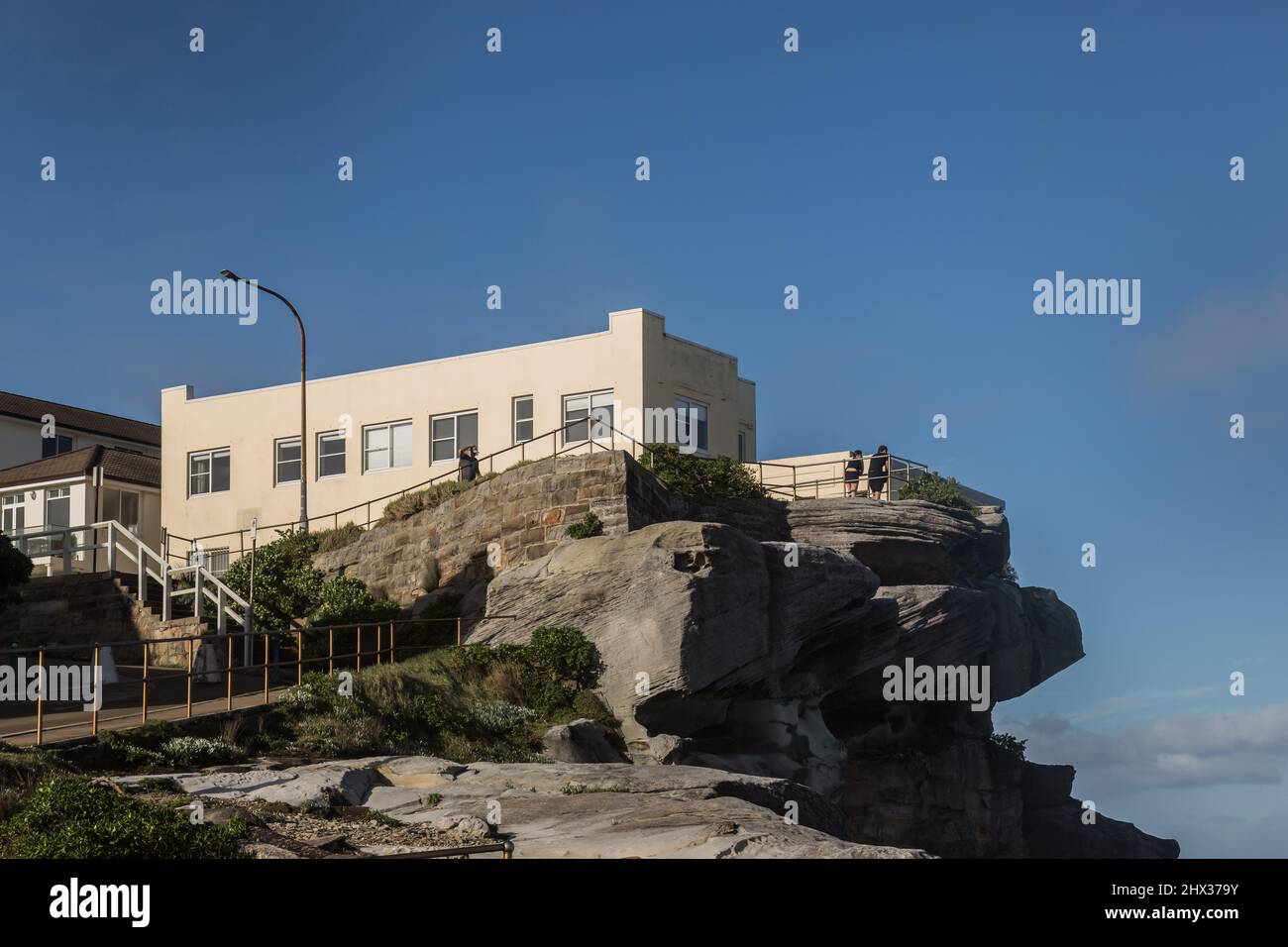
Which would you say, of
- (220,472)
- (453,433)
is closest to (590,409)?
(453,433)

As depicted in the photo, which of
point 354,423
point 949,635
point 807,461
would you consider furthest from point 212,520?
point 949,635

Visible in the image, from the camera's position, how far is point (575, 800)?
1919cm

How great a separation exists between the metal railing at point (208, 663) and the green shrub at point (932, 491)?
62.9 ft

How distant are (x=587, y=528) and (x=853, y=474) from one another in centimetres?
1550

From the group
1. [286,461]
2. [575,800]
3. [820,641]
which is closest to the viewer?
[575,800]

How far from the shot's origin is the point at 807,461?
51875 millimetres

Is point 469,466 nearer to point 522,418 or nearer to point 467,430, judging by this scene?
point 522,418

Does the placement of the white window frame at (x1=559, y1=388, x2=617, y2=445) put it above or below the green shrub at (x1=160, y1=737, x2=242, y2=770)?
above

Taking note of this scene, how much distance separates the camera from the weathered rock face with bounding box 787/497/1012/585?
1694 inches

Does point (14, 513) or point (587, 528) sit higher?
point (14, 513)

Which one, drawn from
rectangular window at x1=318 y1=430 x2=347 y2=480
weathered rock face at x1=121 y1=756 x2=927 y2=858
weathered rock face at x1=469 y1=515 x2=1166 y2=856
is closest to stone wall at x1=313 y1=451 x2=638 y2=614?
weathered rock face at x1=469 y1=515 x2=1166 y2=856

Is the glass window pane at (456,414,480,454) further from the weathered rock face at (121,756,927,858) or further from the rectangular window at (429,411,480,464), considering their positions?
the weathered rock face at (121,756,927,858)

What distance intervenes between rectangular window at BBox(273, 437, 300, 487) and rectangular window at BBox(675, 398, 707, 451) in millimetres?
12667

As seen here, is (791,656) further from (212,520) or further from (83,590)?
(212,520)
